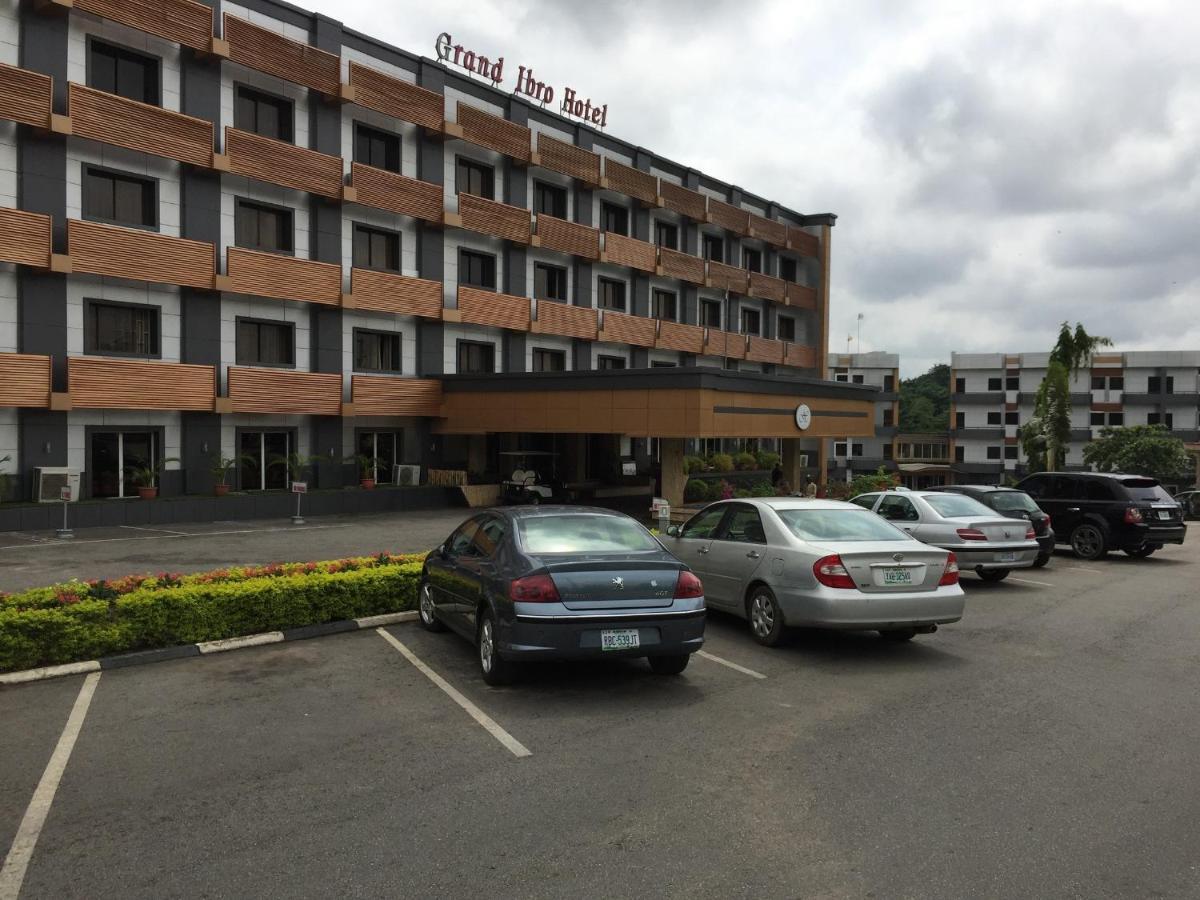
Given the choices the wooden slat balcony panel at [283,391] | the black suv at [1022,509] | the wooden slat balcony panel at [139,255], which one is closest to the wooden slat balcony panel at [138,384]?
the wooden slat balcony panel at [283,391]

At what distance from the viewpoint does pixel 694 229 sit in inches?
1661

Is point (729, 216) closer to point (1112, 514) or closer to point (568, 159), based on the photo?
point (568, 159)

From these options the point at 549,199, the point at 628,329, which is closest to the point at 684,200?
the point at 628,329

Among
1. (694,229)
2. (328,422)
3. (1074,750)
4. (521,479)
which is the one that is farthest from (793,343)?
(1074,750)

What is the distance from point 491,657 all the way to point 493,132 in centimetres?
2748

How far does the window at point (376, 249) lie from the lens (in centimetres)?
2850

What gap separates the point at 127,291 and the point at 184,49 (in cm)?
683

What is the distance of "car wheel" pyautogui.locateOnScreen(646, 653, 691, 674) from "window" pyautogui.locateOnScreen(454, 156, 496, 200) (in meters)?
26.2

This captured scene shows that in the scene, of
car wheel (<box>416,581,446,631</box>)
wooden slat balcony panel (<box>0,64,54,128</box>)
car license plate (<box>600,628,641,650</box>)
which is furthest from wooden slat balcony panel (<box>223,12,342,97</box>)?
car license plate (<box>600,628,641,650</box>)

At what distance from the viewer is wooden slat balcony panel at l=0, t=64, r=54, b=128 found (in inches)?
789

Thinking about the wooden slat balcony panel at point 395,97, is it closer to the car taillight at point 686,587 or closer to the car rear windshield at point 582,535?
the car rear windshield at point 582,535

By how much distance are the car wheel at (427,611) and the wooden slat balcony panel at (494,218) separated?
22.7 metres

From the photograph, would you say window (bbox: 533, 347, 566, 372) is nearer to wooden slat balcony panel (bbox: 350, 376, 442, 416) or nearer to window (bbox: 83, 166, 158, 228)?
wooden slat balcony panel (bbox: 350, 376, 442, 416)

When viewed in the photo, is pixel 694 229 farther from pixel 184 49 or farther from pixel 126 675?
pixel 126 675
